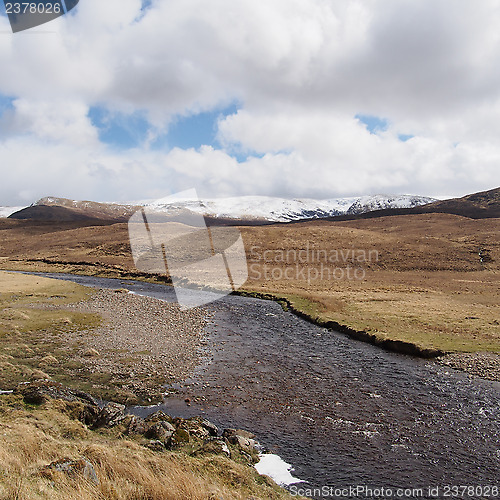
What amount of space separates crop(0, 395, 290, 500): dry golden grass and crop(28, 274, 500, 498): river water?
304 centimetres

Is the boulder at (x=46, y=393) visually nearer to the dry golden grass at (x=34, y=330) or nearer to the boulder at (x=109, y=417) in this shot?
the boulder at (x=109, y=417)

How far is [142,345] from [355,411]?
16190 mm

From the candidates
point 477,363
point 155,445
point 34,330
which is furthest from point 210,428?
point 34,330

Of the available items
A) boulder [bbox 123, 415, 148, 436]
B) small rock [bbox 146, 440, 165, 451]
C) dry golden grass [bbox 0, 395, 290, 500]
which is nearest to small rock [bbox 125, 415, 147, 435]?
boulder [bbox 123, 415, 148, 436]

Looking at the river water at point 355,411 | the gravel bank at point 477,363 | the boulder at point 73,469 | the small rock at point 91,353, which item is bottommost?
the gravel bank at point 477,363

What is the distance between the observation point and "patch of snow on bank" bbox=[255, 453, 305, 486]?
40.8 feet

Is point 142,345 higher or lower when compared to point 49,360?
lower

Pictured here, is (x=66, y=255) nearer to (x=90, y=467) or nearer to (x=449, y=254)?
(x=449, y=254)

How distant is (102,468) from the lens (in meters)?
9.50

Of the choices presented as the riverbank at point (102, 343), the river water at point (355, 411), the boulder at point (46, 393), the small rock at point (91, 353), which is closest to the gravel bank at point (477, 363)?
the river water at point (355, 411)

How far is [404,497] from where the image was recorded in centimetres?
1189

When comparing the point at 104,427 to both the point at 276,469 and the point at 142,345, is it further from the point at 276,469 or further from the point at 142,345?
the point at 142,345

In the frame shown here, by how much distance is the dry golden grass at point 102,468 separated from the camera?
26.9 feet

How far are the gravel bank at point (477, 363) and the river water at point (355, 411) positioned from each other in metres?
0.76
